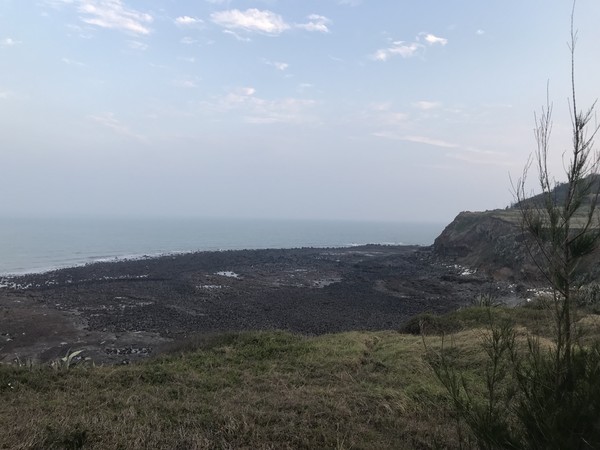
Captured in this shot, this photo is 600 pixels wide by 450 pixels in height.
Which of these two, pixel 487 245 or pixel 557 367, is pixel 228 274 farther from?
pixel 557 367

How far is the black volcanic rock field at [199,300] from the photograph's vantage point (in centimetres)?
2356

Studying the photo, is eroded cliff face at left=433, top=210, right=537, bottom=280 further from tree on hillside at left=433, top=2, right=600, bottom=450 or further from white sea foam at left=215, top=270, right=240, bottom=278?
tree on hillside at left=433, top=2, right=600, bottom=450

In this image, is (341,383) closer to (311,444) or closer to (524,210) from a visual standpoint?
(311,444)

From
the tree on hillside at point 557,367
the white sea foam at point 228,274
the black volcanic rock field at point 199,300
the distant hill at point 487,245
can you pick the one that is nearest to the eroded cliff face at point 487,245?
the distant hill at point 487,245

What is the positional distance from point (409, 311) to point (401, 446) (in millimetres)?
26898

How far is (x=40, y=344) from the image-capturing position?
72.6 feet

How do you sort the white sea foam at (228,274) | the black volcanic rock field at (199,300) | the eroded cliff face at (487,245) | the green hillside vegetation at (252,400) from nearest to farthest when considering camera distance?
the green hillside vegetation at (252,400), the black volcanic rock field at (199,300), the eroded cliff face at (487,245), the white sea foam at (228,274)

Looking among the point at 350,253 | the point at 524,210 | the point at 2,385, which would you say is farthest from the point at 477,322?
the point at 350,253

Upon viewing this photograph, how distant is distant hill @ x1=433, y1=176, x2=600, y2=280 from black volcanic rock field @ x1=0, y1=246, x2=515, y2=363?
2478 millimetres

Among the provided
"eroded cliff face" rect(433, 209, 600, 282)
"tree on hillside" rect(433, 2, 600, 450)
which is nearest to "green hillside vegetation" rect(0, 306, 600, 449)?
"tree on hillside" rect(433, 2, 600, 450)

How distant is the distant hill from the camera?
42.8 metres

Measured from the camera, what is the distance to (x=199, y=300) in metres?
34.4

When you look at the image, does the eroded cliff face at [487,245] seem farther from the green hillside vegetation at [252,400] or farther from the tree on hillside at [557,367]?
the tree on hillside at [557,367]

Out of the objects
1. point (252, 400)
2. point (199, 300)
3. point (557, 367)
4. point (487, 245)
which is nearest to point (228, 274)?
point (199, 300)
